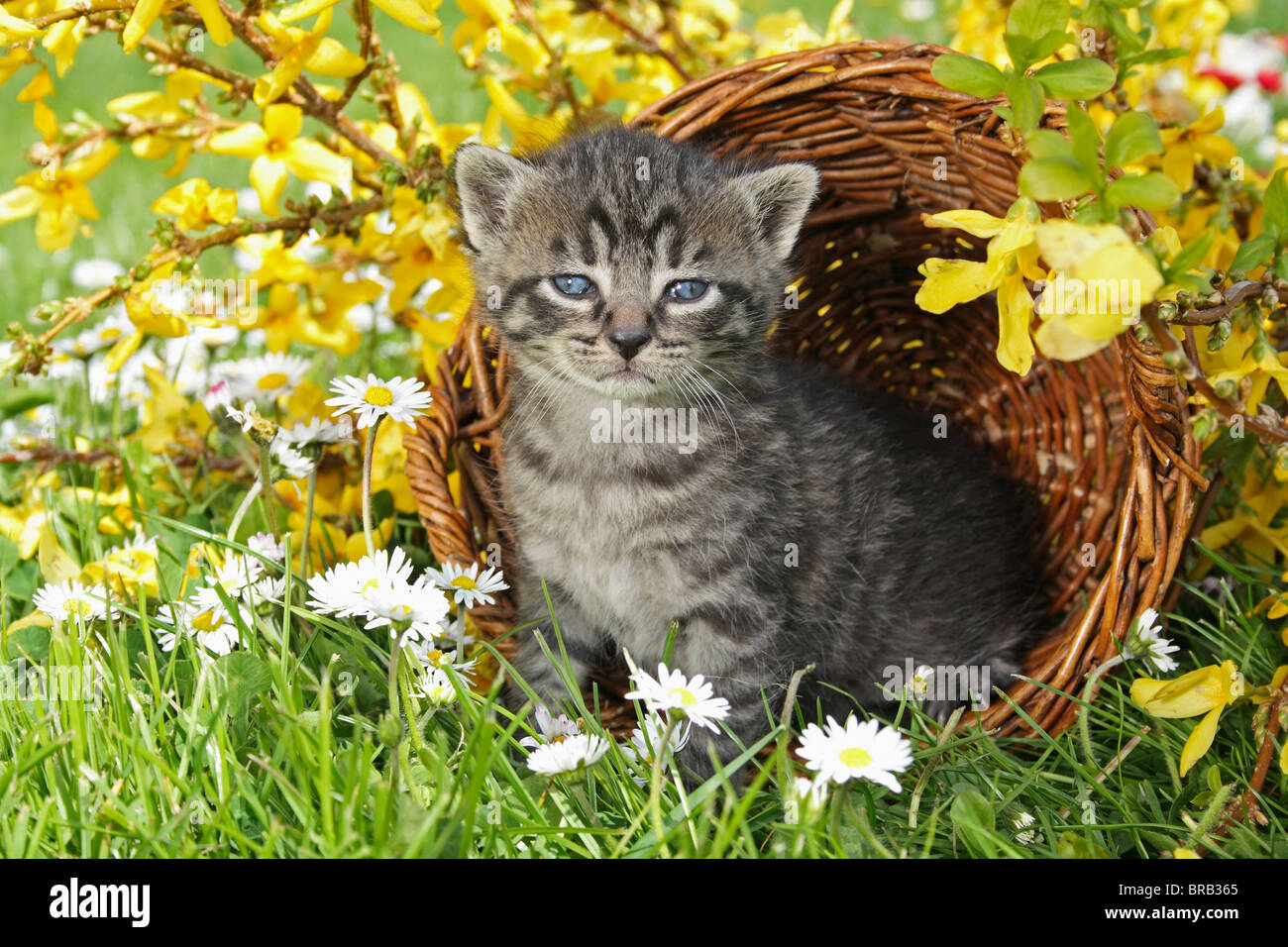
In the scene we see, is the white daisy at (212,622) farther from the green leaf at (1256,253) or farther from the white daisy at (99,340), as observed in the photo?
the green leaf at (1256,253)

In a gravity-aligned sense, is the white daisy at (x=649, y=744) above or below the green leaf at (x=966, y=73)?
below

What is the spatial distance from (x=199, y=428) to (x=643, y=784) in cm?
145

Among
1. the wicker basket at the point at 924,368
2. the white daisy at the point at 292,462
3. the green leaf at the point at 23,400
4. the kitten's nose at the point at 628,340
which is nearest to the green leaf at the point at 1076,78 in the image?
the wicker basket at the point at 924,368

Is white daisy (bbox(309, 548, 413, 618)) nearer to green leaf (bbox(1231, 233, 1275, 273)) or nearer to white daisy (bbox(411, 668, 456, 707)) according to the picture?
white daisy (bbox(411, 668, 456, 707))

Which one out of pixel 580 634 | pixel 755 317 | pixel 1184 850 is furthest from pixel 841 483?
pixel 1184 850

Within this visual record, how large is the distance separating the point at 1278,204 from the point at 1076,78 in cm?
35

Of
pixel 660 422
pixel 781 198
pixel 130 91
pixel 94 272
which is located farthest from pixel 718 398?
pixel 130 91

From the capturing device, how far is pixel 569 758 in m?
1.35

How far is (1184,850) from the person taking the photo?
1302 mm

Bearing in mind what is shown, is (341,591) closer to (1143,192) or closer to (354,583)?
(354,583)

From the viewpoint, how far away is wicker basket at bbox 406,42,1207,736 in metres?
1.70

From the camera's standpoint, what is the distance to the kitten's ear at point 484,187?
1.78 metres
